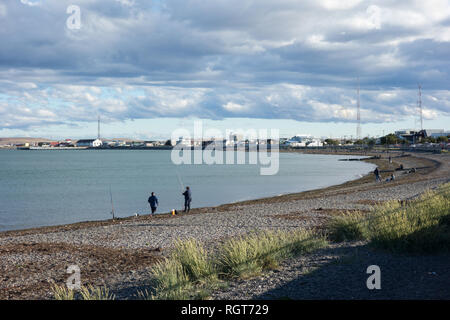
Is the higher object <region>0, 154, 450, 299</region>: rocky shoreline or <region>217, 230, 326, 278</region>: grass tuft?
<region>217, 230, 326, 278</region>: grass tuft

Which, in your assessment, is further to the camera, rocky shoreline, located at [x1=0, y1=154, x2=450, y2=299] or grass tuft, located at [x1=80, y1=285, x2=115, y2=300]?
rocky shoreline, located at [x1=0, y1=154, x2=450, y2=299]

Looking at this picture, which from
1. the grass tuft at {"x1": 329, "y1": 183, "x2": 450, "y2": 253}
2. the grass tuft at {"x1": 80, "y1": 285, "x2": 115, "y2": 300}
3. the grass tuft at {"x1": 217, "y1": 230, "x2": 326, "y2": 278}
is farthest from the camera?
the grass tuft at {"x1": 329, "y1": 183, "x2": 450, "y2": 253}

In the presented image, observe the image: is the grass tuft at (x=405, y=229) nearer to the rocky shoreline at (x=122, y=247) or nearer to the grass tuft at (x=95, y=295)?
the rocky shoreline at (x=122, y=247)

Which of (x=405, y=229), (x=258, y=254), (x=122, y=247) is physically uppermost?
(x=405, y=229)

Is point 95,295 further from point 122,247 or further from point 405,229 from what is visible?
point 405,229

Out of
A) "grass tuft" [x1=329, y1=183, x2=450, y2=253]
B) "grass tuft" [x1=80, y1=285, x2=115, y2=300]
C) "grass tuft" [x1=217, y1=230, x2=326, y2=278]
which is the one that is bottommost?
"grass tuft" [x1=80, y1=285, x2=115, y2=300]

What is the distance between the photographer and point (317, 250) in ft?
37.0

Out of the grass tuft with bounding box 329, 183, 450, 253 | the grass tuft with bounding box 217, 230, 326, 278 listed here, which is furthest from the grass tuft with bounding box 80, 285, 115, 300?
the grass tuft with bounding box 329, 183, 450, 253

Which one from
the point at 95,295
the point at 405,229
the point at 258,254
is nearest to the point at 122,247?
the point at 258,254

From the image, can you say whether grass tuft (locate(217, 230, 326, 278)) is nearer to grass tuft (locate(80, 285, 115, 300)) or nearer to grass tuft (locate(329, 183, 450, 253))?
grass tuft (locate(329, 183, 450, 253))
